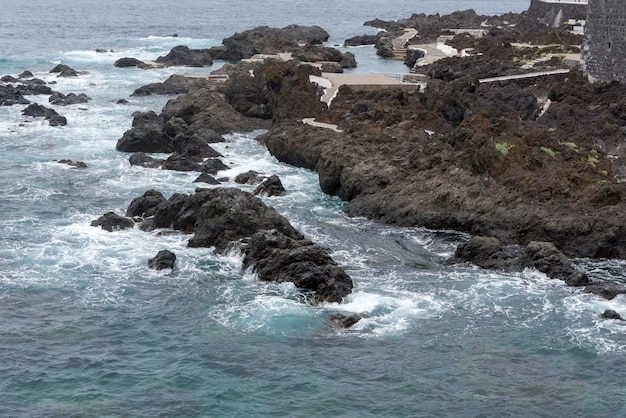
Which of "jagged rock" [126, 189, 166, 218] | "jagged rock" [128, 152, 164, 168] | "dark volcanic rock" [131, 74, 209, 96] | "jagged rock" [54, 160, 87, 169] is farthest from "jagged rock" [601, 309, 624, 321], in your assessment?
"dark volcanic rock" [131, 74, 209, 96]

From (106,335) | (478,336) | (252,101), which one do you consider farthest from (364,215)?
(252,101)

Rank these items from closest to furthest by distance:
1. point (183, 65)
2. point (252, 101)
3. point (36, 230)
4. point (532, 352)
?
1. point (532, 352)
2. point (36, 230)
3. point (252, 101)
4. point (183, 65)

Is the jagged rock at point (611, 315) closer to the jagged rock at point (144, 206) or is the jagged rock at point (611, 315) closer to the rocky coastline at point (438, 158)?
the rocky coastline at point (438, 158)

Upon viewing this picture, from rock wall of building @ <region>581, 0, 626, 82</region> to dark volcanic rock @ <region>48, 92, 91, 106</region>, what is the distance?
126 feet

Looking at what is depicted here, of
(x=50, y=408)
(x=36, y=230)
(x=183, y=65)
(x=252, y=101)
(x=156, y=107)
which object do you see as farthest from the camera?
(x=183, y=65)

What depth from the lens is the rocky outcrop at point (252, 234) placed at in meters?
33.2

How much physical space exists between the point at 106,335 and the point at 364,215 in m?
15.6

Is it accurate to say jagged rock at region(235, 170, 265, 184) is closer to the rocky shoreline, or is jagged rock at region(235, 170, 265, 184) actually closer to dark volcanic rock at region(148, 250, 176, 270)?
the rocky shoreline

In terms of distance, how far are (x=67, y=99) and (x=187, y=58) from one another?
24750 millimetres

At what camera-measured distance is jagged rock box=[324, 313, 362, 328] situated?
3048 cm

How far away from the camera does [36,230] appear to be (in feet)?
133

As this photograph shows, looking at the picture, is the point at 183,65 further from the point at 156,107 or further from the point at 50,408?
the point at 50,408

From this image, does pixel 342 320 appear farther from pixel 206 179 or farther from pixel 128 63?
pixel 128 63

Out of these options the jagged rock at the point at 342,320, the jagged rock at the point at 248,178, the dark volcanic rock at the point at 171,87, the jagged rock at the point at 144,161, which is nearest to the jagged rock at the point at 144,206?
the jagged rock at the point at 248,178
